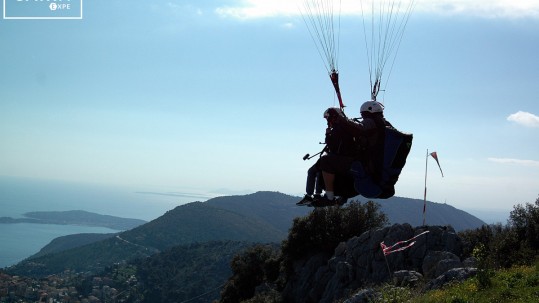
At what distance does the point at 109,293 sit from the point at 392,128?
131016 mm

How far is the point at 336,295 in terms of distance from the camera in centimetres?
3528

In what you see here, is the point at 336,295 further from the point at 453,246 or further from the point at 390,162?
the point at 390,162

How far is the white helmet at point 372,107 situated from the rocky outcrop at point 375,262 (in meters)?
14.0

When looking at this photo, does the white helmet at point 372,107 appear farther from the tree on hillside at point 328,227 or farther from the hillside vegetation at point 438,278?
the tree on hillside at point 328,227

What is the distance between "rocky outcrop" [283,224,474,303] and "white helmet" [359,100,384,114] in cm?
1403

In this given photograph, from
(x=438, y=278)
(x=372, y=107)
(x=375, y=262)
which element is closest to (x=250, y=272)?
(x=375, y=262)

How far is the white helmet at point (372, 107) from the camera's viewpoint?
1172 cm

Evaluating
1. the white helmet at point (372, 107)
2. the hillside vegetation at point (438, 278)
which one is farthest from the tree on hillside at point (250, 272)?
the white helmet at point (372, 107)

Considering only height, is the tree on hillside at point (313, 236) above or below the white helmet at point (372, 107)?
below

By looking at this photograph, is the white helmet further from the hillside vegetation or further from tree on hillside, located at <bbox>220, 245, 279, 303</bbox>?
tree on hillside, located at <bbox>220, 245, 279, 303</bbox>

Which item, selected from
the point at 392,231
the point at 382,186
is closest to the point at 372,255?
the point at 392,231

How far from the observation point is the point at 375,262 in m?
34.5

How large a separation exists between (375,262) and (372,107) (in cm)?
2505

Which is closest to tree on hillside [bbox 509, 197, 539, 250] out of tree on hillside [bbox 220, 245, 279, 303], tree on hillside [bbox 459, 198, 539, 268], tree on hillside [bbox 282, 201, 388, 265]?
tree on hillside [bbox 459, 198, 539, 268]
